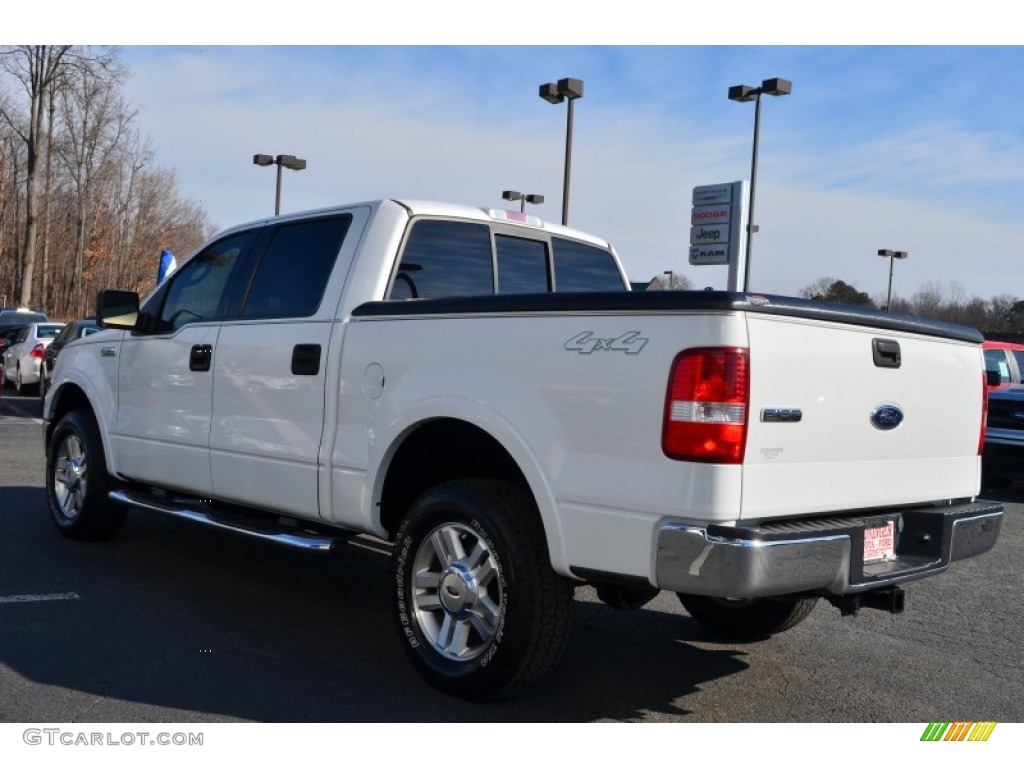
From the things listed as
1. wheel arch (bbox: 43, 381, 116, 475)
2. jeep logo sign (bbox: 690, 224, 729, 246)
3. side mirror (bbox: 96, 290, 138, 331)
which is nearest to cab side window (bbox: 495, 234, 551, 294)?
side mirror (bbox: 96, 290, 138, 331)

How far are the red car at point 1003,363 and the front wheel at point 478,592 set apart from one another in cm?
943

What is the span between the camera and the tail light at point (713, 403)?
128 inches

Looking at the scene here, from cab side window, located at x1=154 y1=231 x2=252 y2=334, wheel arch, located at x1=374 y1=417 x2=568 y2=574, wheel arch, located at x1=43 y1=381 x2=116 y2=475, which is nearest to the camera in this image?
wheel arch, located at x1=374 y1=417 x2=568 y2=574

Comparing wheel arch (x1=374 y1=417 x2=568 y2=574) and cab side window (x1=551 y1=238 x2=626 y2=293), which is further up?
cab side window (x1=551 y1=238 x2=626 y2=293)

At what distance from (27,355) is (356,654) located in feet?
55.1

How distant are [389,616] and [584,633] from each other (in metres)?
1.00

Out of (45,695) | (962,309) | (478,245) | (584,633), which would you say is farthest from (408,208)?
(962,309)

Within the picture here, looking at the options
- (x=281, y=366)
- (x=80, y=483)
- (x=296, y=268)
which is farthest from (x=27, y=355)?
(x=281, y=366)

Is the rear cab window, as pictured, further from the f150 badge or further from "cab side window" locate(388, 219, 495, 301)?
the f150 badge

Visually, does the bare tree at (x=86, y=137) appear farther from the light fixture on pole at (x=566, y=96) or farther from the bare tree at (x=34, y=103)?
the light fixture on pole at (x=566, y=96)

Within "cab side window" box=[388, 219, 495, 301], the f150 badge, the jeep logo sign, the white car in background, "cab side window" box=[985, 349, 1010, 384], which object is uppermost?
the jeep logo sign

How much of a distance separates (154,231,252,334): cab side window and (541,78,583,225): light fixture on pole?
14158mm

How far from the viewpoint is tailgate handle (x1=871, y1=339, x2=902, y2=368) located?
3.75 meters

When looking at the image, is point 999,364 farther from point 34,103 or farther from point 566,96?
point 34,103
